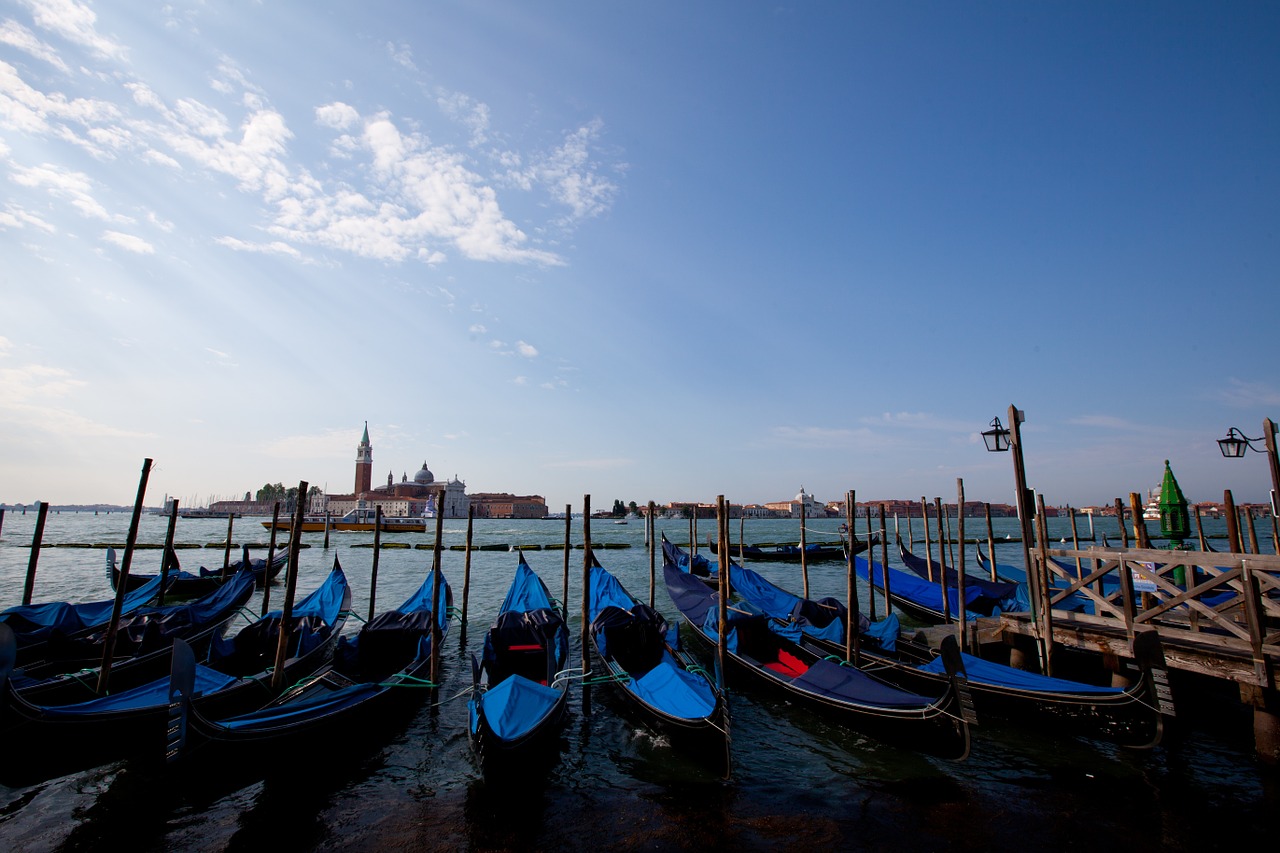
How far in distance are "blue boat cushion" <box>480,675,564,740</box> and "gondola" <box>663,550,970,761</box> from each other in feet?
10.2

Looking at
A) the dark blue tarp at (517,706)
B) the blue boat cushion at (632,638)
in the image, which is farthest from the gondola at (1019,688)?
the dark blue tarp at (517,706)

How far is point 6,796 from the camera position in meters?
5.48

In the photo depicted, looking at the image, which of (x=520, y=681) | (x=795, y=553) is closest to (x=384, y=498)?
(x=795, y=553)

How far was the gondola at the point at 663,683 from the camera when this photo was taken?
6.08 m

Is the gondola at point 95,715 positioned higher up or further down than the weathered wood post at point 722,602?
further down

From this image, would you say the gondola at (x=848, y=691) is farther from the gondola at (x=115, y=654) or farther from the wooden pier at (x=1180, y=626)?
the gondola at (x=115, y=654)

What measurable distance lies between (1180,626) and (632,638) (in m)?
7.01

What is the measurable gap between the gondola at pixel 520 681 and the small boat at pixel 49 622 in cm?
579

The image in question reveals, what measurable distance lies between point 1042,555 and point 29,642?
14255mm

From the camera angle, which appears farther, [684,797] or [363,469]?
[363,469]

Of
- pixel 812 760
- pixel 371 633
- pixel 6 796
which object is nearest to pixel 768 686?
pixel 812 760

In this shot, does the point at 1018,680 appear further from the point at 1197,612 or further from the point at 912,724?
the point at 1197,612

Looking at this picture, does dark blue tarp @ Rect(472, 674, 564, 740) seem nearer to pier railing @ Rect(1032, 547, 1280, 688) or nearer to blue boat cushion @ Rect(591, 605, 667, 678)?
blue boat cushion @ Rect(591, 605, 667, 678)

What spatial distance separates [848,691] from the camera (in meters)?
6.84
